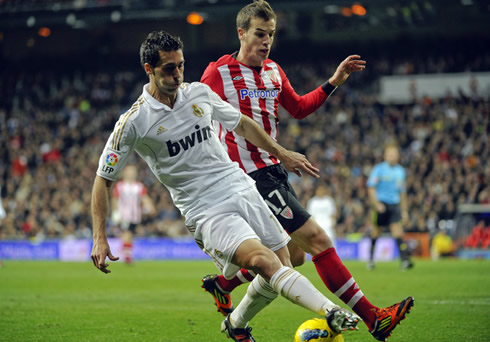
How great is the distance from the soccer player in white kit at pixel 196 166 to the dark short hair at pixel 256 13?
3.55 feet

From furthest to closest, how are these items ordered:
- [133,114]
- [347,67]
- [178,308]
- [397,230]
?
[397,230], [178,308], [347,67], [133,114]

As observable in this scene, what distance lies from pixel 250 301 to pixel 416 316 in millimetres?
2355

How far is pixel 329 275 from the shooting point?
17.6ft

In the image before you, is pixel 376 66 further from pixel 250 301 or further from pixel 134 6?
pixel 250 301

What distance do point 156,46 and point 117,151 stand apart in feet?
2.41

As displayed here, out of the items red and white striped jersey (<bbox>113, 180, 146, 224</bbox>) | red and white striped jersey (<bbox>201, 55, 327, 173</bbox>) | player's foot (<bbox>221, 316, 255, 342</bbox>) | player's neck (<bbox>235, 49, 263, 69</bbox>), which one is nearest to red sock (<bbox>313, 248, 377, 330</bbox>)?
player's foot (<bbox>221, 316, 255, 342</bbox>)

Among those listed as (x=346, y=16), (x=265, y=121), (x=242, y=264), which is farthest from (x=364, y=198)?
(x=242, y=264)

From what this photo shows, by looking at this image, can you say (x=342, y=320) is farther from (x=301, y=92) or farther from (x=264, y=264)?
(x=301, y=92)

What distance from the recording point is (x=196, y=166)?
15.3 feet

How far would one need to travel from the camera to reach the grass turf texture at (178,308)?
589 cm

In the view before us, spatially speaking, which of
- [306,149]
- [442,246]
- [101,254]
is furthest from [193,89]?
[306,149]

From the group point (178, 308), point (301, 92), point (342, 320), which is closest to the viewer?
point (342, 320)

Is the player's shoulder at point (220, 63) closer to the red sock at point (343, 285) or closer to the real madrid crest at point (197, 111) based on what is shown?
the real madrid crest at point (197, 111)

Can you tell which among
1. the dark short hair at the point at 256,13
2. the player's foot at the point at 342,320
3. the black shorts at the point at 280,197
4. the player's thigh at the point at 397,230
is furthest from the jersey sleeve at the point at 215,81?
the player's thigh at the point at 397,230
